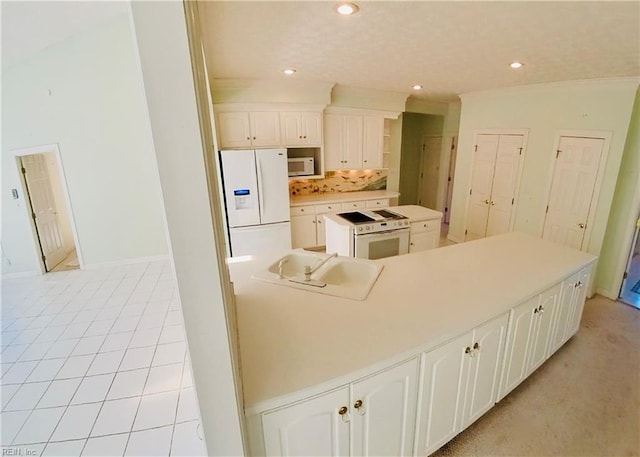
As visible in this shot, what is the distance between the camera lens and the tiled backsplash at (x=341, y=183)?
17.2 feet

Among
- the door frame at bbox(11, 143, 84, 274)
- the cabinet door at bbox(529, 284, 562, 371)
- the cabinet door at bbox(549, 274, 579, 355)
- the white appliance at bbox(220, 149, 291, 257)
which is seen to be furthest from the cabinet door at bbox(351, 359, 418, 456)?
the door frame at bbox(11, 143, 84, 274)

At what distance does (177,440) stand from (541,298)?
2.58 metres

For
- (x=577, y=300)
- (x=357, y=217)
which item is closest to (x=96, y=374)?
(x=357, y=217)

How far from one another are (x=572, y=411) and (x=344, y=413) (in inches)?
76.1

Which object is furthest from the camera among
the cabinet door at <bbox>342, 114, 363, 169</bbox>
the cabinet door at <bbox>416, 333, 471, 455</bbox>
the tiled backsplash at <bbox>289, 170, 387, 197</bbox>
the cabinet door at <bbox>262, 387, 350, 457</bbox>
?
the tiled backsplash at <bbox>289, 170, 387, 197</bbox>

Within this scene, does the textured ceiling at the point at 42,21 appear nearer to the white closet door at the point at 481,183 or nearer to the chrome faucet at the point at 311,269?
the chrome faucet at the point at 311,269

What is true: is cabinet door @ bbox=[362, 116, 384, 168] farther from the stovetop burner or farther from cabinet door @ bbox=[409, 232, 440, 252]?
cabinet door @ bbox=[409, 232, 440, 252]

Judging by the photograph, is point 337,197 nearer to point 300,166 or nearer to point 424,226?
point 300,166

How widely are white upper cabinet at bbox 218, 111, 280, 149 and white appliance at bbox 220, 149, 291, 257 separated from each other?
1.20ft

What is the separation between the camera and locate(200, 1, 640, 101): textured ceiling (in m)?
1.75

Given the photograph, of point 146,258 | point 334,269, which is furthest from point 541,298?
point 146,258

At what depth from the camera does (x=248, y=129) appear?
427 cm

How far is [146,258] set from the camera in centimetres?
490

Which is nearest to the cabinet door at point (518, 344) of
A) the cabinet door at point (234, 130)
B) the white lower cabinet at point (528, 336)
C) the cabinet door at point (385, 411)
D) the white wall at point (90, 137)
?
the white lower cabinet at point (528, 336)
